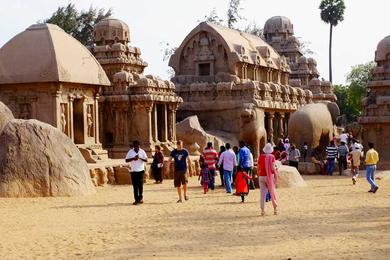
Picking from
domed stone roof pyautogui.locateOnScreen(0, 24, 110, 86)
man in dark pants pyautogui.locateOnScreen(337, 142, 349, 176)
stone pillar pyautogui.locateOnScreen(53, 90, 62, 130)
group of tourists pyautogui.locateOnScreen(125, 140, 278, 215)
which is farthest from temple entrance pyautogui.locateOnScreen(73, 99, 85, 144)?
man in dark pants pyautogui.locateOnScreen(337, 142, 349, 176)

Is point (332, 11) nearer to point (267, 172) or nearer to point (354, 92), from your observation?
point (354, 92)

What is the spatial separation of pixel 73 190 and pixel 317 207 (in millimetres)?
6637

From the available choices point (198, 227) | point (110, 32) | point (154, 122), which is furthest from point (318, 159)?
point (198, 227)

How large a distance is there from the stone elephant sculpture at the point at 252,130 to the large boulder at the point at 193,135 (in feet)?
5.17

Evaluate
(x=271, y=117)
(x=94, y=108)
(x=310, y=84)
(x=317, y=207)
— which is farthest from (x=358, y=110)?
(x=317, y=207)

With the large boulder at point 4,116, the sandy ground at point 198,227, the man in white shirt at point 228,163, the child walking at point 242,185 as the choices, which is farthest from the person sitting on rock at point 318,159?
the large boulder at point 4,116

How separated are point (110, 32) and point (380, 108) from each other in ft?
47.8

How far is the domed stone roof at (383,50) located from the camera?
1303 inches

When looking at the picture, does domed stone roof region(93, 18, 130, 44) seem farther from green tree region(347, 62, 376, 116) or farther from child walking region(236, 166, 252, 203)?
green tree region(347, 62, 376, 116)

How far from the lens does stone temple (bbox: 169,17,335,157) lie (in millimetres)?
39844

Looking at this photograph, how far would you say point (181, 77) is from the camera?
144ft

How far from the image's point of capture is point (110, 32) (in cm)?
3869

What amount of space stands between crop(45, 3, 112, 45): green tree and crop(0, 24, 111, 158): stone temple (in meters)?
31.5

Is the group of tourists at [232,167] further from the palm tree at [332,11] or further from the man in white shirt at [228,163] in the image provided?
the palm tree at [332,11]
